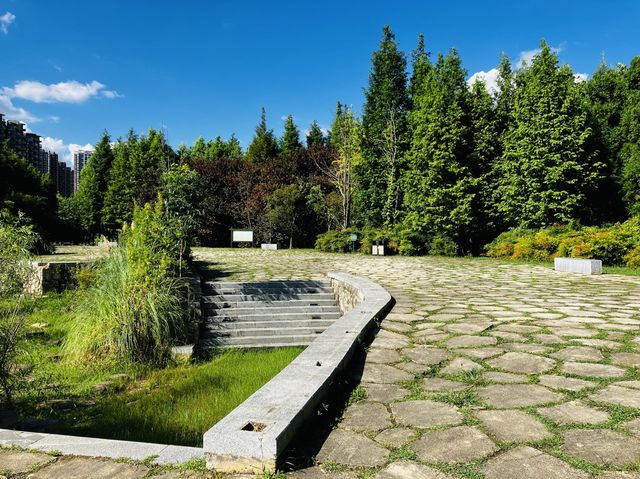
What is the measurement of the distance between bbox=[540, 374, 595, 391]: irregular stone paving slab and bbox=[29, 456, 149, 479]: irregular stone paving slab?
2.39 metres

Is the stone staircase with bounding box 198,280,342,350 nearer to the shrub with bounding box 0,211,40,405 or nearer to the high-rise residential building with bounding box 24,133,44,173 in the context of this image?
the shrub with bounding box 0,211,40,405

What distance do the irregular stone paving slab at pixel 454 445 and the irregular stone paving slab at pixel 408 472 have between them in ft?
0.27

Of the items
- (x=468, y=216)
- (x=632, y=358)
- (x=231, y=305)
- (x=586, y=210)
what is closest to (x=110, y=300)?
(x=231, y=305)

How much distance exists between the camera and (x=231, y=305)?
23.7ft

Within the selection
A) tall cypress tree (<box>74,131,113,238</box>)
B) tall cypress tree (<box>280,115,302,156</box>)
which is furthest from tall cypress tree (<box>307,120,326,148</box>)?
tall cypress tree (<box>74,131,113,238</box>)

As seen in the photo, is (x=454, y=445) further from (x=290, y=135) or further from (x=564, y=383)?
(x=290, y=135)

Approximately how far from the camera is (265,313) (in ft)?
23.3

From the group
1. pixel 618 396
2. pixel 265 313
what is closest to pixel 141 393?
pixel 265 313

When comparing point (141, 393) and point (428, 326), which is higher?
point (428, 326)

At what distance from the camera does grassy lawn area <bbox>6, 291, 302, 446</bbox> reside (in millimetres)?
3621

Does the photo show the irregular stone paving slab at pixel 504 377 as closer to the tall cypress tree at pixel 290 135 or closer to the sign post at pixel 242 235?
the sign post at pixel 242 235

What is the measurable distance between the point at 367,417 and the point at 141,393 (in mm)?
3002

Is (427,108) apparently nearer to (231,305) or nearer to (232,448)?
(231,305)

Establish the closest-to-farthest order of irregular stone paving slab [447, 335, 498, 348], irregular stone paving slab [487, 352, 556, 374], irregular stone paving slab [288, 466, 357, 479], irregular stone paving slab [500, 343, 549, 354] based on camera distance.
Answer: irregular stone paving slab [288, 466, 357, 479], irregular stone paving slab [487, 352, 556, 374], irregular stone paving slab [500, 343, 549, 354], irregular stone paving slab [447, 335, 498, 348]
